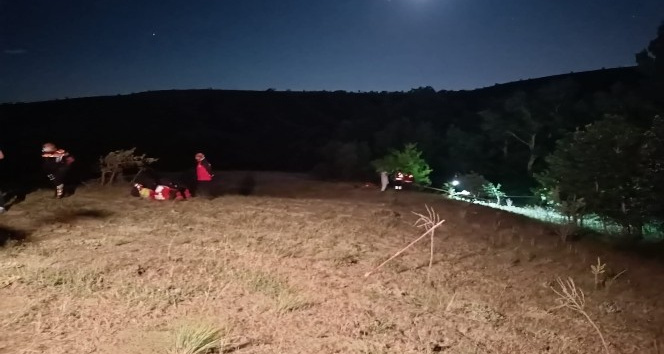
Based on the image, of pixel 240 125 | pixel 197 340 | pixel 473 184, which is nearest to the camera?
pixel 197 340

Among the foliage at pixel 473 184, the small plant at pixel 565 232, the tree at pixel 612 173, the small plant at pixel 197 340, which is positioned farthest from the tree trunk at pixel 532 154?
the small plant at pixel 197 340

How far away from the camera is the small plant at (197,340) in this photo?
14.4 ft

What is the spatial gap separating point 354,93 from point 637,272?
67025 mm

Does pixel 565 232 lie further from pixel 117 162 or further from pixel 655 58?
pixel 655 58

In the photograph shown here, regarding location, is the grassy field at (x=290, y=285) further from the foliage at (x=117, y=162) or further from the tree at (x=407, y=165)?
the tree at (x=407, y=165)

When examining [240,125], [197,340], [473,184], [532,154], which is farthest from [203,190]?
[240,125]

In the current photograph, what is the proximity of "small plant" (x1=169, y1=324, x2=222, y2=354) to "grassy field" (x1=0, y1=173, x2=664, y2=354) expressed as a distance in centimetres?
2

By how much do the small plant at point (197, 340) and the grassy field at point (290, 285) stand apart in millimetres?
23

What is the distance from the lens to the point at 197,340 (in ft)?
14.7

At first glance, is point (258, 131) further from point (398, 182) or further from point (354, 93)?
point (398, 182)

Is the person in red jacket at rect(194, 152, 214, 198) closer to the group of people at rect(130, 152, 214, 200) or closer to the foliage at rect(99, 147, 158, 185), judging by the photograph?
the group of people at rect(130, 152, 214, 200)

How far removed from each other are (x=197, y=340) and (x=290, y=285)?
2.10m

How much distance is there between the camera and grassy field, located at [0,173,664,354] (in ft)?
16.4

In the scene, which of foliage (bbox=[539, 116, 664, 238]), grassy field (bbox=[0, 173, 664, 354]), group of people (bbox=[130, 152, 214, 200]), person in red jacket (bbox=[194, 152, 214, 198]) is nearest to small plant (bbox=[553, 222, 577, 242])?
grassy field (bbox=[0, 173, 664, 354])
